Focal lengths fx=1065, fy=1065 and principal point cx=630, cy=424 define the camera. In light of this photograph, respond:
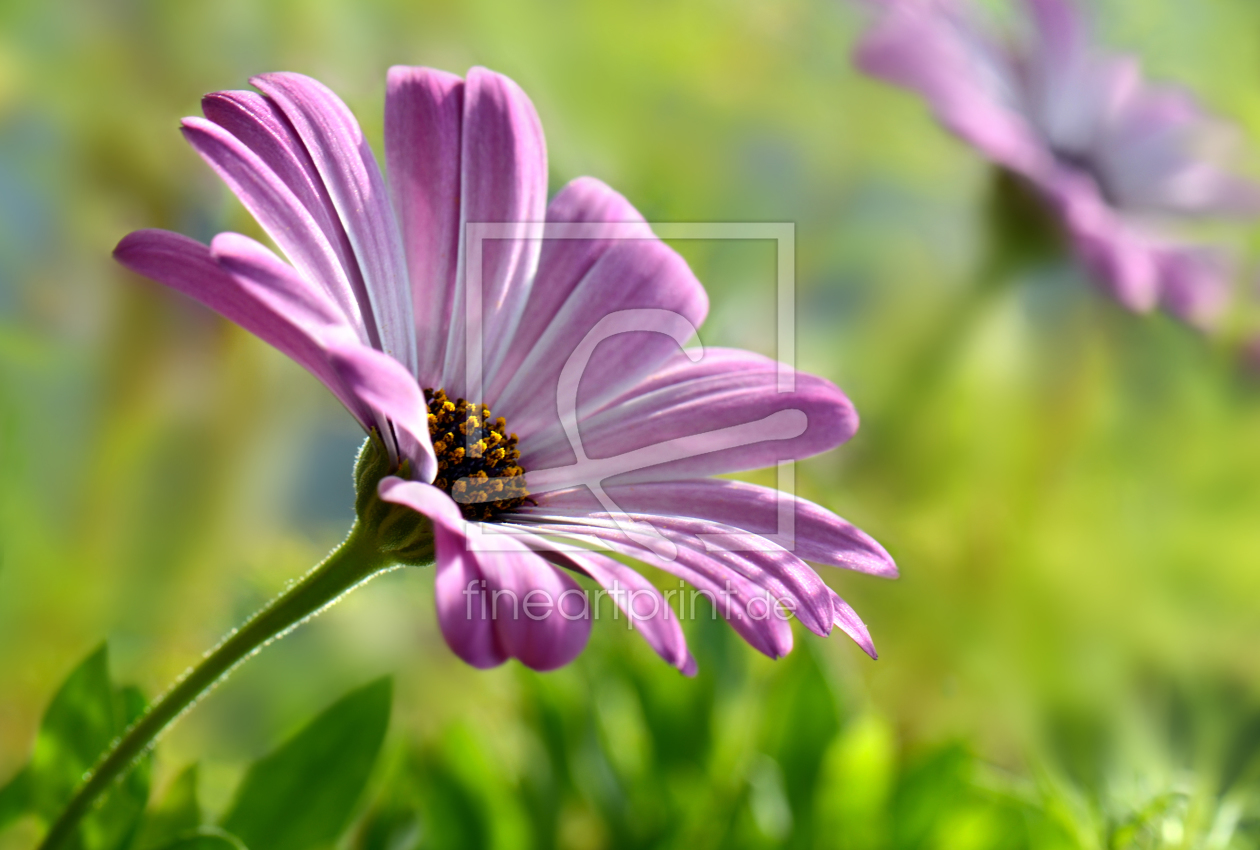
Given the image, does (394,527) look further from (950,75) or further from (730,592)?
(950,75)

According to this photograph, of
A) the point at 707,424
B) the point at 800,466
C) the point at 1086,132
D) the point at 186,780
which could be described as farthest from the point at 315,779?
the point at 1086,132

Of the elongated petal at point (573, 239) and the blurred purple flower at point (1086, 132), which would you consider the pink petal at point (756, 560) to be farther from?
the blurred purple flower at point (1086, 132)

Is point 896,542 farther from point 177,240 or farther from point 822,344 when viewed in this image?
point 177,240

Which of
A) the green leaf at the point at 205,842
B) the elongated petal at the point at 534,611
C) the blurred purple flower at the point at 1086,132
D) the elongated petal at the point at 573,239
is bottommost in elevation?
the green leaf at the point at 205,842

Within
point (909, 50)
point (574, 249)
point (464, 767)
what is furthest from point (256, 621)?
point (909, 50)

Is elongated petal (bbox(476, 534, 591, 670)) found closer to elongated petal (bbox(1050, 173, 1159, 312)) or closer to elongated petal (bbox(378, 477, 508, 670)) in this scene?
elongated petal (bbox(378, 477, 508, 670))

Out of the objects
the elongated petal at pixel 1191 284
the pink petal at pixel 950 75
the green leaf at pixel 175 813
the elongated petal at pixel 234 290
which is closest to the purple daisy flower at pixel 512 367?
A: the elongated petal at pixel 234 290

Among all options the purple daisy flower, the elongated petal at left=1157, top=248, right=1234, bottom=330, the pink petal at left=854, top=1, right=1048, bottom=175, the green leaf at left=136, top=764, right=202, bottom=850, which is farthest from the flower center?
the elongated petal at left=1157, top=248, right=1234, bottom=330
